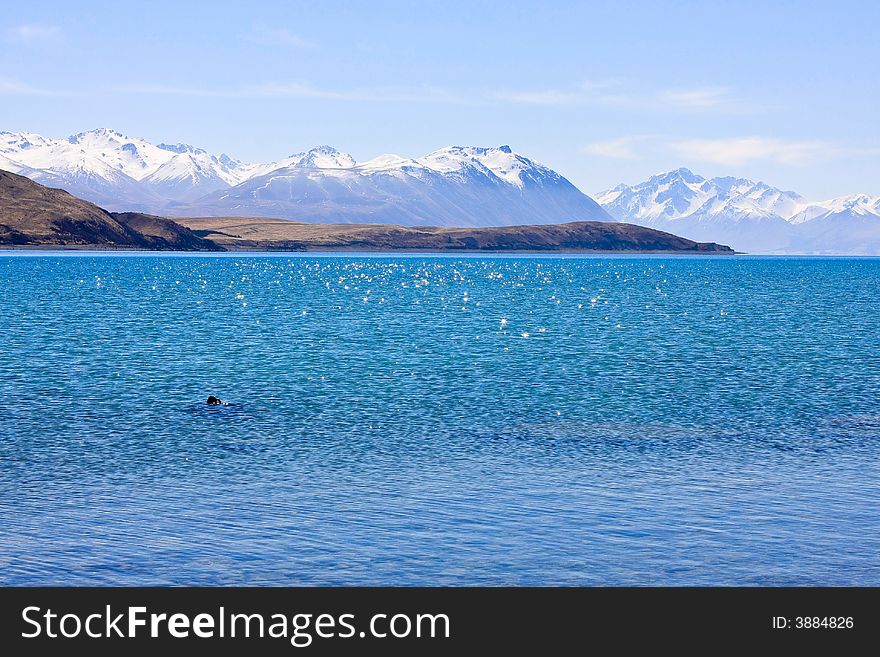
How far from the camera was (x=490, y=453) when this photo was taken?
37312mm

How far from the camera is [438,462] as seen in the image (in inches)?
1396

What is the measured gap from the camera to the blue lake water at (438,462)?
24609 mm

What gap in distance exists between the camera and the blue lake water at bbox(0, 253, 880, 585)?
24.6 m

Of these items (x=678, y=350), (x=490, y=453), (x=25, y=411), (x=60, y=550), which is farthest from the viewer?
(x=678, y=350)

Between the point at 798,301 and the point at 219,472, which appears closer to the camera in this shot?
the point at 219,472

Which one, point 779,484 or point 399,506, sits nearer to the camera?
point 399,506

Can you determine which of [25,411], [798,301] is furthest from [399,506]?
[798,301]
